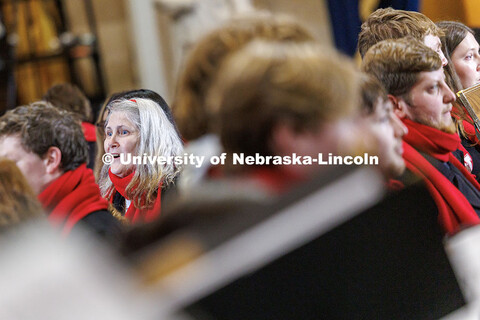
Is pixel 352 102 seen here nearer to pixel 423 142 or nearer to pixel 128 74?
pixel 423 142

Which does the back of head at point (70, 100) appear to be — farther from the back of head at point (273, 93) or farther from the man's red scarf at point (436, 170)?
the back of head at point (273, 93)

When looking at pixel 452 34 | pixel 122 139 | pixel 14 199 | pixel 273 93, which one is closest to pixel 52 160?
pixel 122 139

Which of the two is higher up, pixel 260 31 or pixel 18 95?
pixel 260 31

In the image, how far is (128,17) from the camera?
7.43 m

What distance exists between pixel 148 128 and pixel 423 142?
2.17ft

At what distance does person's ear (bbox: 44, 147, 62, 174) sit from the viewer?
1.79 metres

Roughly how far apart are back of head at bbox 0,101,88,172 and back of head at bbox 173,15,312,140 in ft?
2.55

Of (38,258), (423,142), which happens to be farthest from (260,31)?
(423,142)

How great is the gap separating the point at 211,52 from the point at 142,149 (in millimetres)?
745

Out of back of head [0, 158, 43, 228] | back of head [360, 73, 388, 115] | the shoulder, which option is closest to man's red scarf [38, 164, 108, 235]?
the shoulder

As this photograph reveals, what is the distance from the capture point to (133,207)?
5.90ft

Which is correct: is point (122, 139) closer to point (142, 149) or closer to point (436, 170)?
point (142, 149)

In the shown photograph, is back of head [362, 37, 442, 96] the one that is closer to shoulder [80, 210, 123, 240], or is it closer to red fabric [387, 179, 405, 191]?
red fabric [387, 179, 405, 191]

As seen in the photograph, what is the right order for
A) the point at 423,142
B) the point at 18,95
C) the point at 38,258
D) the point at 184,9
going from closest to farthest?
the point at 38,258
the point at 423,142
the point at 184,9
the point at 18,95
